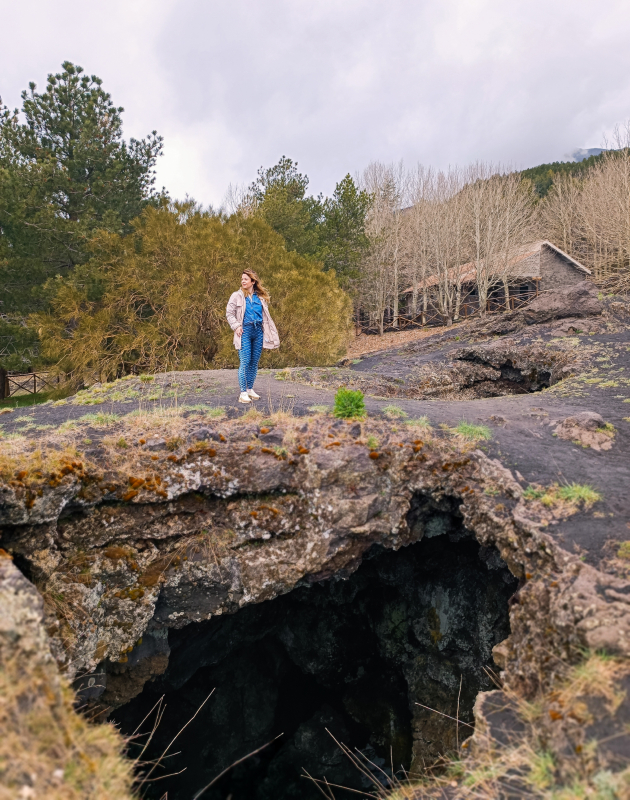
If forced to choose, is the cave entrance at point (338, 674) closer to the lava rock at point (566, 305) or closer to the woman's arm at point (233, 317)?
the woman's arm at point (233, 317)

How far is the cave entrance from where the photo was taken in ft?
25.9

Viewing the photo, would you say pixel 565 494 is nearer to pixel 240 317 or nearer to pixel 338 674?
pixel 240 317

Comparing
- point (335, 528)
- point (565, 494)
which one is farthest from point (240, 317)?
point (565, 494)

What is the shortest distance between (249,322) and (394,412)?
2.70 meters

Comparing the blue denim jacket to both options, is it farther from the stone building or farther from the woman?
the stone building

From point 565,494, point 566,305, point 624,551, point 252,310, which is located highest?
point 566,305

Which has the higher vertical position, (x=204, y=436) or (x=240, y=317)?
(x=240, y=317)

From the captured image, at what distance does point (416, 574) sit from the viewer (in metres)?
8.84

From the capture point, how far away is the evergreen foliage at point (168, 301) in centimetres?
1532

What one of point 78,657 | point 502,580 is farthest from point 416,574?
point 78,657

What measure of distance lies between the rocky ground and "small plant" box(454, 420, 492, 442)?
31mm

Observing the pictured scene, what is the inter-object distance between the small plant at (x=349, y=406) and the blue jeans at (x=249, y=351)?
1741 millimetres

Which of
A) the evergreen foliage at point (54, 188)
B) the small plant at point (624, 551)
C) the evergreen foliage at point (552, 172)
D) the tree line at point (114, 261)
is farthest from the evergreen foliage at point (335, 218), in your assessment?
the evergreen foliage at point (552, 172)

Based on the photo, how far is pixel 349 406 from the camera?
286 inches
